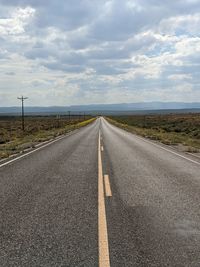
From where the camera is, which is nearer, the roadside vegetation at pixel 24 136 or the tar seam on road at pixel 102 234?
the tar seam on road at pixel 102 234

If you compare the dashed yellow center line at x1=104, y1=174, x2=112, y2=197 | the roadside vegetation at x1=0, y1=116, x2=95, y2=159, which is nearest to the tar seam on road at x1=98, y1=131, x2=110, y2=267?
the dashed yellow center line at x1=104, y1=174, x2=112, y2=197

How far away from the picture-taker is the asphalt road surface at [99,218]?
4234 mm

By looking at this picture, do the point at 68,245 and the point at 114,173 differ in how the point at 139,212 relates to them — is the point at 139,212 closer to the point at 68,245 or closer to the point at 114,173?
the point at 68,245

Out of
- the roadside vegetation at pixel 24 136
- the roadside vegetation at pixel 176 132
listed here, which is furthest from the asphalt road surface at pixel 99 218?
the roadside vegetation at pixel 176 132

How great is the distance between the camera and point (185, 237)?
4945mm

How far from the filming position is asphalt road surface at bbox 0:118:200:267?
13.9 feet

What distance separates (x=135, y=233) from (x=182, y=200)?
246cm

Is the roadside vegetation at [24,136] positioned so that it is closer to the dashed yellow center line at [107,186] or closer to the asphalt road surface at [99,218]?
the dashed yellow center line at [107,186]

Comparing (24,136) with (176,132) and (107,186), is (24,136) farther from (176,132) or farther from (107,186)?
(107,186)

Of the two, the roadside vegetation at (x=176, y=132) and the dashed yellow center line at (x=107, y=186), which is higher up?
the dashed yellow center line at (x=107, y=186)

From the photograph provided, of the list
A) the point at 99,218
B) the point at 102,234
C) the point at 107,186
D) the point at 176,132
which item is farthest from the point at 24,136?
the point at 102,234

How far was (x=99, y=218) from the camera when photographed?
5.81 meters

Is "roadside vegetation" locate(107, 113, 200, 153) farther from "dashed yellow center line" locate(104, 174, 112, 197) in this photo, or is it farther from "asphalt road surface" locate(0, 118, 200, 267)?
"asphalt road surface" locate(0, 118, 200, 267)

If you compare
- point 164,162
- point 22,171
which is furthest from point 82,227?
point 164,162
